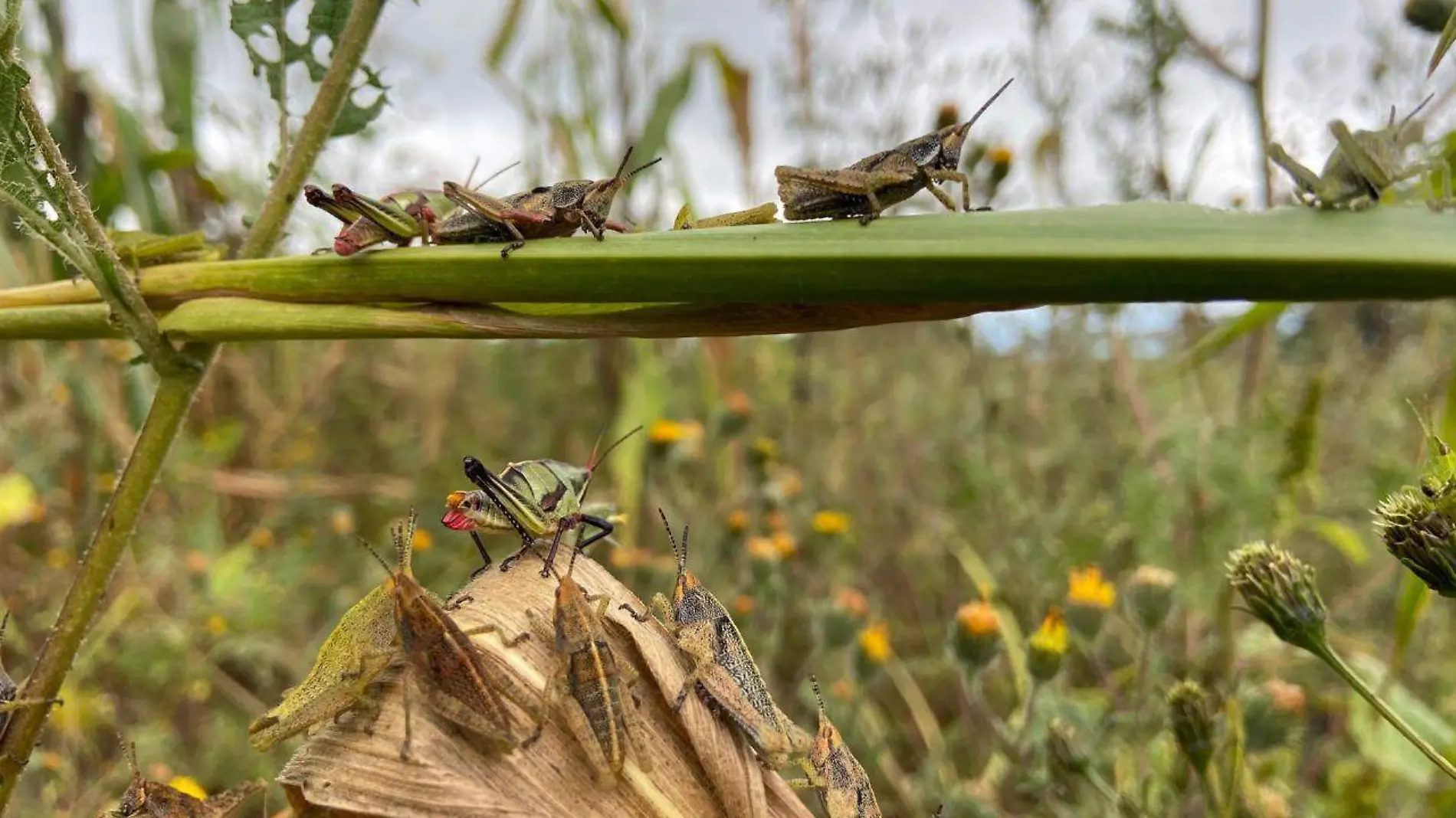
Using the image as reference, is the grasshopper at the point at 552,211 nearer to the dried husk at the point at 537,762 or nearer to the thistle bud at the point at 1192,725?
the dried husk at the point at 537,762

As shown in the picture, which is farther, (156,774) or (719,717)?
(156,774)

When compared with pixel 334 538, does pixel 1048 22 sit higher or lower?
higher

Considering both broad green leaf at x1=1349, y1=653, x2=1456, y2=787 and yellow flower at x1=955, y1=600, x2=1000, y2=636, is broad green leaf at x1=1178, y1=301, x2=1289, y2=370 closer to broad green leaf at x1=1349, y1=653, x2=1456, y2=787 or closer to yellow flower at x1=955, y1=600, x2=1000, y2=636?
yellow flower at x1=955, y1=600, x2=1000, y2=636

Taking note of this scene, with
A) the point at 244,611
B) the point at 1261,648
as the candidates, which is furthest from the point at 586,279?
the point at 244,611

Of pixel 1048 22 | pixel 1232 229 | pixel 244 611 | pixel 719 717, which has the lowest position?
pixel 244 611

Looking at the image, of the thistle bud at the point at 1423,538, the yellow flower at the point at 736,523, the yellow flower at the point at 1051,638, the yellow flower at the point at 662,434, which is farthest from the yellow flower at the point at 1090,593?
the yellow flower at the point at 662,434

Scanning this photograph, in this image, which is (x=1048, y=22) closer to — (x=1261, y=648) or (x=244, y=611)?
(x=1261, y=648)
